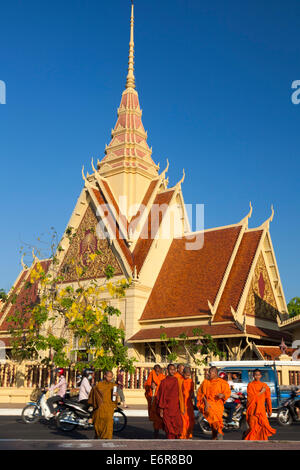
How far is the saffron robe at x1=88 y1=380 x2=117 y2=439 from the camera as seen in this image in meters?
7.51

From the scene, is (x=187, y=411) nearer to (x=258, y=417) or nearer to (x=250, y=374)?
(x=258, y=417)

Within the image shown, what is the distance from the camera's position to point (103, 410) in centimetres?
755

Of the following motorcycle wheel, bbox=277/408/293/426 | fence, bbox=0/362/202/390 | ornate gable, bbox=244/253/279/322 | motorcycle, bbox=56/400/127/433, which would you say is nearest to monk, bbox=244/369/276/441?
motorcycle, bbox=56/400/127/433

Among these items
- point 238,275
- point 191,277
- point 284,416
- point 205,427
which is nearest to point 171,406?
point 205,427

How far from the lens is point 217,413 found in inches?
321

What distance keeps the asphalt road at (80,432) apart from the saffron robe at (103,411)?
6.37ft

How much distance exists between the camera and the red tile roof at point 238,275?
69.5 ft

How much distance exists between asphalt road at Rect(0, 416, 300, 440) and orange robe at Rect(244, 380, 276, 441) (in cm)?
144

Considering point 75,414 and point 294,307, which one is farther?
point 294,307

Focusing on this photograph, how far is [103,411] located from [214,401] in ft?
6.14

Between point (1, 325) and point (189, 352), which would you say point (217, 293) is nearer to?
point (189, 352)

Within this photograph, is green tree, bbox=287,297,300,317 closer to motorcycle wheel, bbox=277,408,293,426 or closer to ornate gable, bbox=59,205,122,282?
ornate gable, bbox=59,205,122,282
